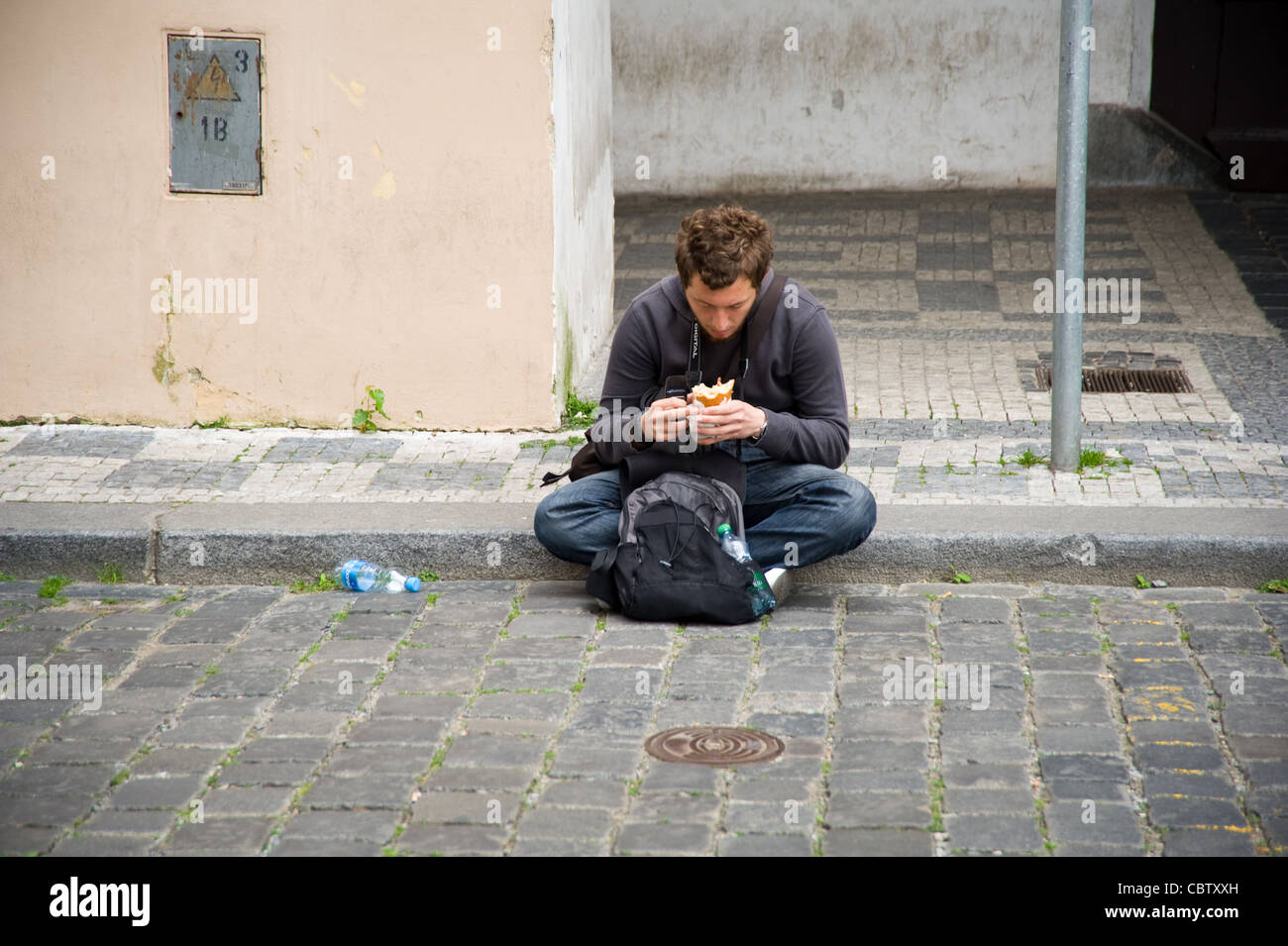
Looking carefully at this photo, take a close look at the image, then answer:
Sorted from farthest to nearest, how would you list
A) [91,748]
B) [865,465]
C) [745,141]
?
[745,141] → [865,465] → [91,748]

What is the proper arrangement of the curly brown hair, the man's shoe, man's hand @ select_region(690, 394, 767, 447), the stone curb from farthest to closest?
the stone curb
the man's shoe
man's hand @ select_region(690, 394, 767, 447)
the curly brown hair

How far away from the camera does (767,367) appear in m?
5.12

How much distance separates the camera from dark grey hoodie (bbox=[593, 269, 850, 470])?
510 cm

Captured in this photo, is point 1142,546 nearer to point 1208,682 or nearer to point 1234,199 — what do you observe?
point 1208,682

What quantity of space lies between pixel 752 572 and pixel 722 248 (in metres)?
1.04

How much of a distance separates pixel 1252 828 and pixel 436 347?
4.25m

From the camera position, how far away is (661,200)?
42.7ft

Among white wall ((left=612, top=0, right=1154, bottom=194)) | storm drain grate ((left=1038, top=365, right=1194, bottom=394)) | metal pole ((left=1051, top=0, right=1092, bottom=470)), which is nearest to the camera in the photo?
metal pole ((left=1051, top=0, right=1092, bottom=470))

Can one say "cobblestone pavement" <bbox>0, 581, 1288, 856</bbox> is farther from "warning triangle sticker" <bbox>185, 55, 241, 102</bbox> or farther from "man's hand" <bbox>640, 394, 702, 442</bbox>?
"warning triangle sticker" <bbox>185, 55, 241, 102</bbox>

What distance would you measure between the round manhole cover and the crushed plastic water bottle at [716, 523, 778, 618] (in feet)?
2.74

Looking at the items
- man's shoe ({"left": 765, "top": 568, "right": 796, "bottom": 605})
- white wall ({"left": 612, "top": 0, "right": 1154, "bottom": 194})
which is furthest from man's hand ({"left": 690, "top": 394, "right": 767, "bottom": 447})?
white wall ({"left": 612, "top": 0, "right": 1154, "bottom": 194})

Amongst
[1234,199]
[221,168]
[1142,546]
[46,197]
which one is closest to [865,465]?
[1142,546]

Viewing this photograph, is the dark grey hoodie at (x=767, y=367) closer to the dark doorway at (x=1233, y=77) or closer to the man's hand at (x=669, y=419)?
the man's hand at (x=669, y=419)

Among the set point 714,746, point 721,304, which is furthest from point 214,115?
point 714,746
